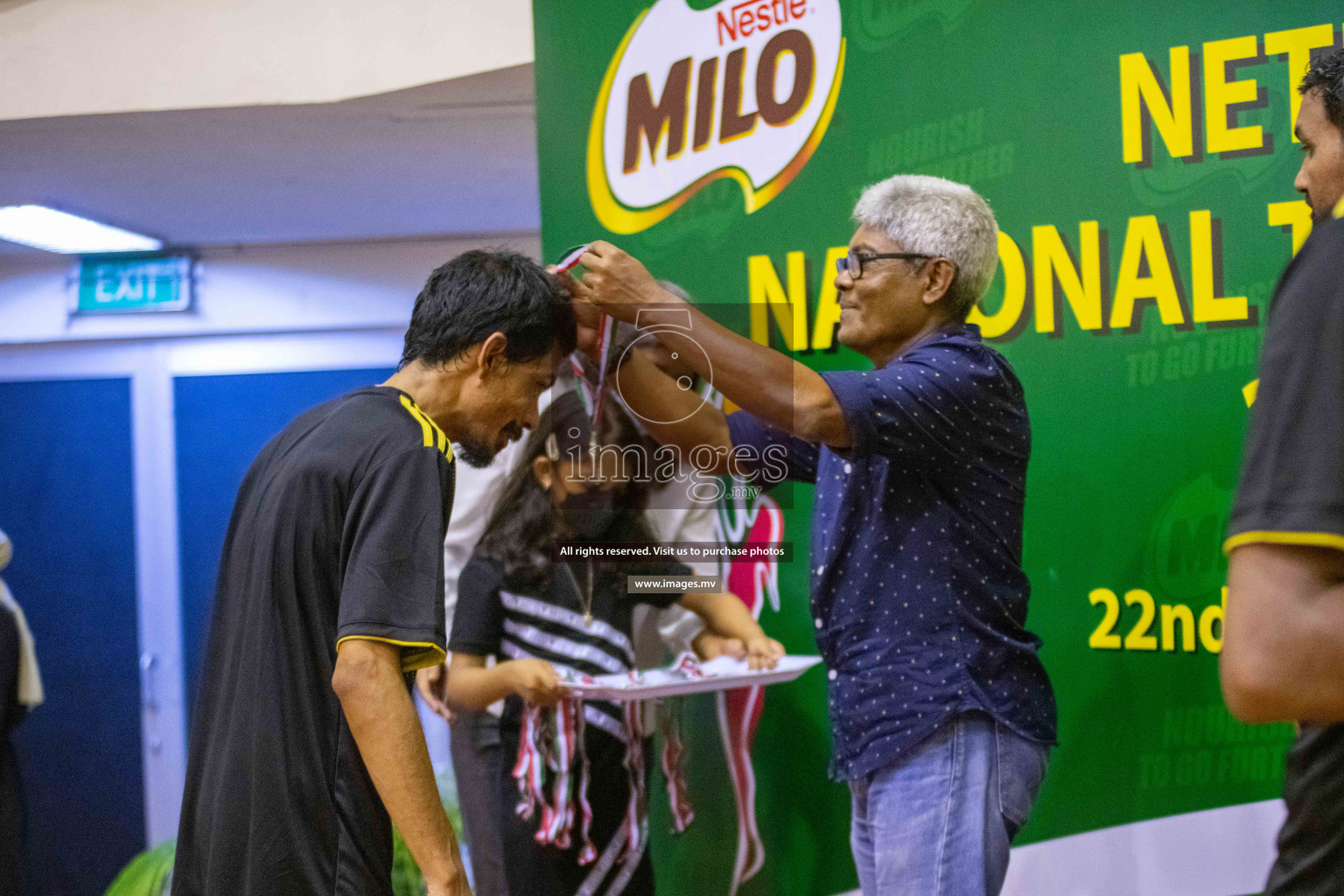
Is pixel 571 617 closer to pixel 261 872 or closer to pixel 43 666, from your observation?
pixel 261 872

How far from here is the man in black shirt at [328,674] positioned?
1.28 m

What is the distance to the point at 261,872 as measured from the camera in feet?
4.27

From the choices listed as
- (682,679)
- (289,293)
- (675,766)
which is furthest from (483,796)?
(289,293)

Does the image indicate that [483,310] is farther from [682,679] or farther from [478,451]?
[682,679]

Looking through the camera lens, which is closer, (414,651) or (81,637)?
(414,651)

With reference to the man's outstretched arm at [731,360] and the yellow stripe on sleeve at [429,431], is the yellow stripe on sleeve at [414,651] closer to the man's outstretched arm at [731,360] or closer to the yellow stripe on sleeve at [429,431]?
the yellow stripe on sleeve at [429,431]

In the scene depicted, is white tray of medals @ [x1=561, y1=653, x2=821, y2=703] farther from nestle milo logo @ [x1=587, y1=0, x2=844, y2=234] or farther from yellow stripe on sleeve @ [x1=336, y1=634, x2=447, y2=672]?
nestle milo logo @ [x1=587, y1=0, x2=844, y2=234]

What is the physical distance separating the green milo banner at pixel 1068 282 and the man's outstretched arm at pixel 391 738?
1258 mm

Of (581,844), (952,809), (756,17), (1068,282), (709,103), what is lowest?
(581,844)

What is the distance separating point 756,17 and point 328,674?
5.87 ft

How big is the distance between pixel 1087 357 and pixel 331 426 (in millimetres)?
1549

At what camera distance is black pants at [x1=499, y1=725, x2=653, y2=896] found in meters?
2.30

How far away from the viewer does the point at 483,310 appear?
1522 millimetres

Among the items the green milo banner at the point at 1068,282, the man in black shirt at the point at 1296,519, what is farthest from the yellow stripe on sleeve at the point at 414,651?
the green milo banner at the point at 1068,282
